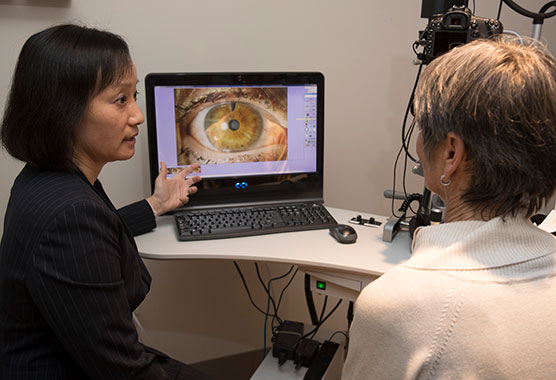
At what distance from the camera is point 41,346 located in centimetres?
108

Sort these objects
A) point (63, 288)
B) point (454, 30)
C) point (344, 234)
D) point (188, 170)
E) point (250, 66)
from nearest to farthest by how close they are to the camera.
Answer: point (63, 288)
point (454, 30)
point (344, 234)
point (188, 170)
point (250, 66)

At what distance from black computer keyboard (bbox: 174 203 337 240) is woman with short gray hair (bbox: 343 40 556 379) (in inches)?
31.2

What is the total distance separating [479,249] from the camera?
0.74m

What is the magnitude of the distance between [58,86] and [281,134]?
0.86 m

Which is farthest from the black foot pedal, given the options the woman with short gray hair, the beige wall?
the woman with short gray hair

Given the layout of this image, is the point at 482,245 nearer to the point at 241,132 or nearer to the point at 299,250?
the point at 299,250

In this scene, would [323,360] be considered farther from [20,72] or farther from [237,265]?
[20,72]

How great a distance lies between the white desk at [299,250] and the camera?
1451 mm

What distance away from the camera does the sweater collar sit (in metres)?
0.73

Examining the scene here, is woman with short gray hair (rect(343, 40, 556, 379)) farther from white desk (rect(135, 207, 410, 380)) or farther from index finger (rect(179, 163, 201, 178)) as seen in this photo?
index finger (rect(179, 163, 201, 178))

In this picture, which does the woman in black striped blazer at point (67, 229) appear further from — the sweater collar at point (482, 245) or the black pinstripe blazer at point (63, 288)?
the sweater collar at point (482, 245)

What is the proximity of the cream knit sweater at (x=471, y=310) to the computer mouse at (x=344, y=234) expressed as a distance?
31.7 inches

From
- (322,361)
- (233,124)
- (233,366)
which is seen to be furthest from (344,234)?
(233,366)

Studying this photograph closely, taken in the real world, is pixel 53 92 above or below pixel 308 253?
above
